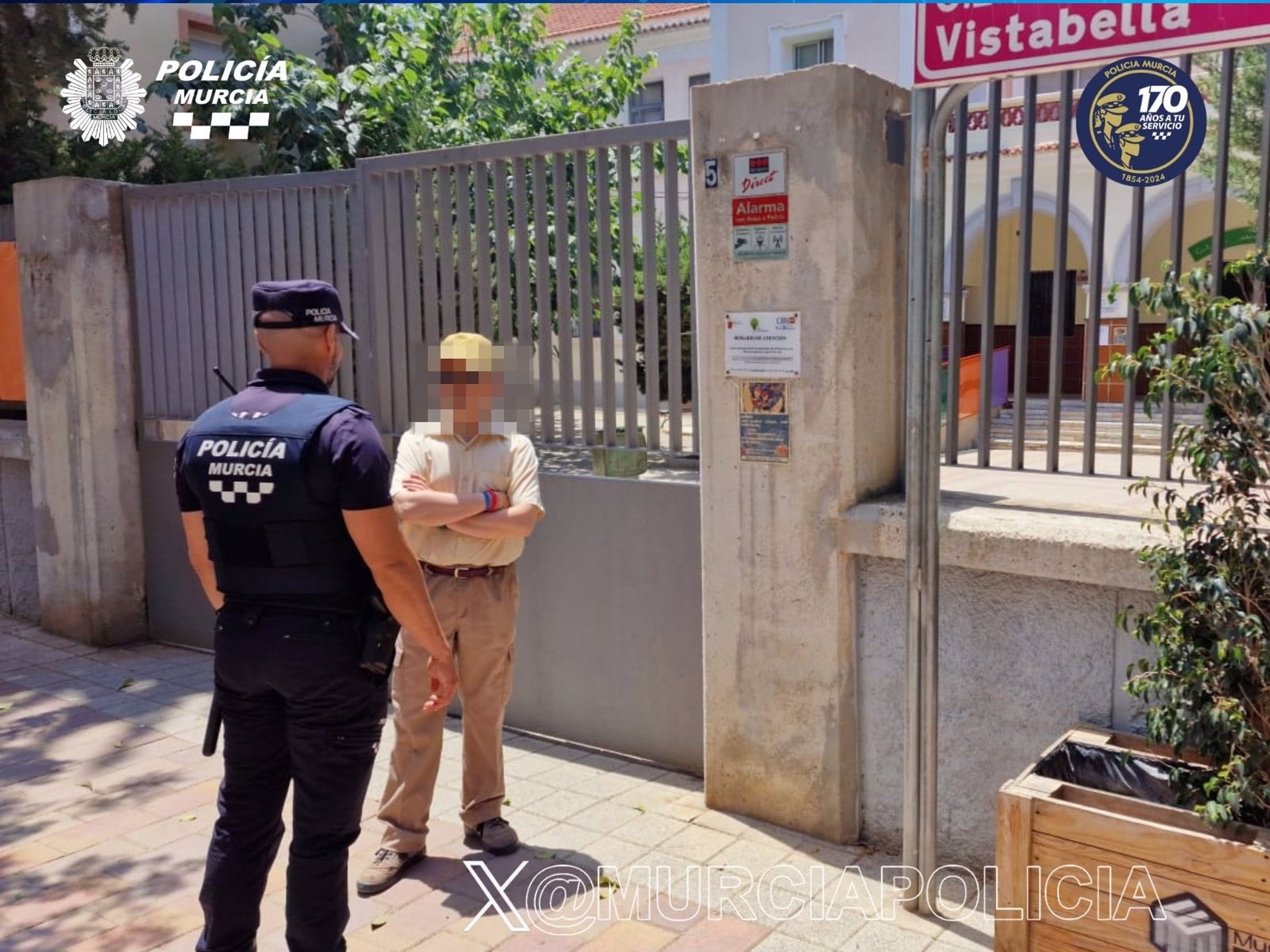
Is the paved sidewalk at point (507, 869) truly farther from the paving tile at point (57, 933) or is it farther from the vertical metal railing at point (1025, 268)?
the vertical metal railing at point (1025, 268)

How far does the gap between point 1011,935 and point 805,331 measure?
199 centimetres

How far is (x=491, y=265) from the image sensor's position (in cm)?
528

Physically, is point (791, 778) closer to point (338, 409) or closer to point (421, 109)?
point (338, 409)

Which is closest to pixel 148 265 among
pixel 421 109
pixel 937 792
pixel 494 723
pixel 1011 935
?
pixel 421 109

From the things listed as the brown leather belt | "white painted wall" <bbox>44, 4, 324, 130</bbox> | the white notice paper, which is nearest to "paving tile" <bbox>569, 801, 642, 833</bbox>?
the brown leather belt

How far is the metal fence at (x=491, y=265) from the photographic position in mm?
4719

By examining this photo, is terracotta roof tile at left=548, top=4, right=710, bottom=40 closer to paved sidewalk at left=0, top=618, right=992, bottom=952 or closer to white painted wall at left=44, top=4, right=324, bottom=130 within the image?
white painted wall at left=44, top=4, right=324, bottom=130

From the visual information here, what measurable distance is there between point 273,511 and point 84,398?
4.52m

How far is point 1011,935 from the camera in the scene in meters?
3.07

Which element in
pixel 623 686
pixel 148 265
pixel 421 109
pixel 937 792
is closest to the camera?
pixel 937 792

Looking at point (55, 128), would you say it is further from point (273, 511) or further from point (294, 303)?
point (273, 511)

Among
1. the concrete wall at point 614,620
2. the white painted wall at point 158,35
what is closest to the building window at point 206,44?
the white painted wall at point 158,35

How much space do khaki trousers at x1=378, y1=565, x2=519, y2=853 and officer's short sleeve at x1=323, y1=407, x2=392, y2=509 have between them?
3.35 feet

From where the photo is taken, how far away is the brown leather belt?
3.92m
